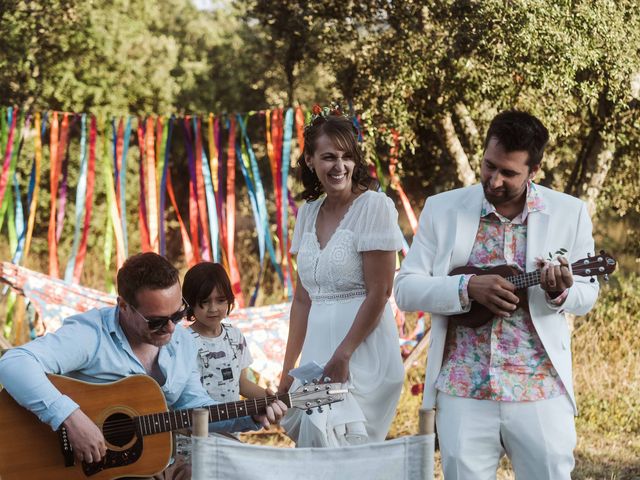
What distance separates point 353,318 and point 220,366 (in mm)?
717

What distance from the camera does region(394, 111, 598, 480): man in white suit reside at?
2977mm

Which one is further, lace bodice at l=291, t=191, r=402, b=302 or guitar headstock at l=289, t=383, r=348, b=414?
lace bodice at l=291, t=191, r=402, b=302

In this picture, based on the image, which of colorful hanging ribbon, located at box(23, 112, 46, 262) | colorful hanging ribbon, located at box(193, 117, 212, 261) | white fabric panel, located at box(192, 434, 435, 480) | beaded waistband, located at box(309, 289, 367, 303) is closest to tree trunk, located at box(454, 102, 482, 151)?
colorful hanging ribbon, located at box(193, 117, 212, 261)

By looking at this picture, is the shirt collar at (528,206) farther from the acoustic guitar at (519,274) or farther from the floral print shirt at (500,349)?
the acoustic guitar at (519,274)

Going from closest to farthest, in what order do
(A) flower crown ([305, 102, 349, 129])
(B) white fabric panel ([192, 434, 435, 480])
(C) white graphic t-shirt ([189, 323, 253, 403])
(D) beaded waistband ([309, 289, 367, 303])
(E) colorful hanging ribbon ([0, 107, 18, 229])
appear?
(B) white fabric panel ([192, 434, 435, 480]), (D) beaded waistband ([309, 289, 367, 303]), (A) flower crown ([305, 102, 349, 129]), (C) white graphic t-shirt ([189, 323, 253, 403]), (E) colorful hanging ribbon ([0, 107, 18, 229])

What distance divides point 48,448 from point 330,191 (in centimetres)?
142

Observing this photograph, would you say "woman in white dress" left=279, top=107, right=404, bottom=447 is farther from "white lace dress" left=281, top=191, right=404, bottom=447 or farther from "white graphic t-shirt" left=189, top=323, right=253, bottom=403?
"white graphic t-shirt" left=189, top=323, right=253, bottom=403

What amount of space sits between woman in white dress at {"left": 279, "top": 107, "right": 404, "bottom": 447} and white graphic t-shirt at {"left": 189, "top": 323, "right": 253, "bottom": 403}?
40 centimetres

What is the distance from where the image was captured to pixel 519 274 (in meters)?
2.99

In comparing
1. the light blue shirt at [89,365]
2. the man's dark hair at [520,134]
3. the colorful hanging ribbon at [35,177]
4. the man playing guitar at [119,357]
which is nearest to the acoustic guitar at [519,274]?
the man's dark hair at [520,134]

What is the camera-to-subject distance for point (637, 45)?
6.19 m

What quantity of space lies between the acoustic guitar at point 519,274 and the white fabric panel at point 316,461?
0.57 m

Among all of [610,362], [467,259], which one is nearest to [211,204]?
[610,362]

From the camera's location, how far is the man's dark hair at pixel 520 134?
2.96 meters
